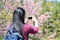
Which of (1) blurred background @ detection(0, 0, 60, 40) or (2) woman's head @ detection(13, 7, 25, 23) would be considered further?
(1) blurred background @ detection(0, 0, 60, 40)

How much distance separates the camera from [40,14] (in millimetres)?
6773

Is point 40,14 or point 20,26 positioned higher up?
point 20,26

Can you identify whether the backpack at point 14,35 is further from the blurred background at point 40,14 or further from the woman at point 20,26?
the blurred background at point 40,14

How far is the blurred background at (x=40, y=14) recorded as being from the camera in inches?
253

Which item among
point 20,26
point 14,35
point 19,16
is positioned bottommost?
point 14,35

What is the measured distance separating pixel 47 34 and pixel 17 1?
3.91 feet

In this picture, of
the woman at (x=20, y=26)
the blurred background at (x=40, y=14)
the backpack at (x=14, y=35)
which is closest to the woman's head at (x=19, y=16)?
the woman at (x=20, y=26)

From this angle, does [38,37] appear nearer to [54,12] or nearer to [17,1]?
[17,1]

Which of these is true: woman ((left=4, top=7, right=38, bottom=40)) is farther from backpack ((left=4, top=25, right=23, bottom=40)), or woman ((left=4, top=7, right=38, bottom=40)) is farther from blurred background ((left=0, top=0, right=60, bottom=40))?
blurred background ((left=0, top=0, right=60, bottom=40))

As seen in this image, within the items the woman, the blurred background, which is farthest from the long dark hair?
the blurred background

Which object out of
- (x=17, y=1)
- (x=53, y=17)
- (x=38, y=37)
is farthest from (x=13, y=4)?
(x=53, y=17)

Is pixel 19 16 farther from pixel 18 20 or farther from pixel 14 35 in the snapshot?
pixel 14 35

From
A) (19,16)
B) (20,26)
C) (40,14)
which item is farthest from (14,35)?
(40,14)

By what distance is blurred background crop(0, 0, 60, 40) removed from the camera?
6.42 metres
